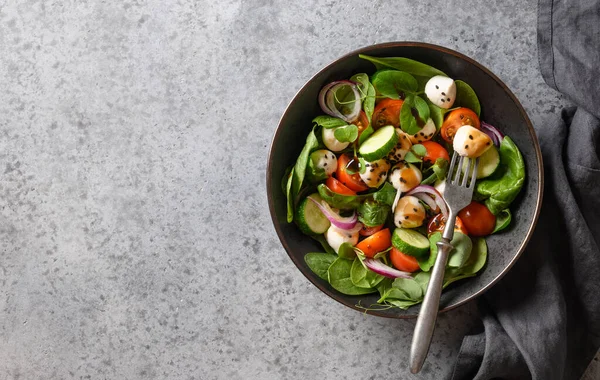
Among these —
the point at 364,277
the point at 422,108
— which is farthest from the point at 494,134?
the point at 364,277

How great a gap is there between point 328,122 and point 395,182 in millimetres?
164

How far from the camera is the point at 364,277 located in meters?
1.29

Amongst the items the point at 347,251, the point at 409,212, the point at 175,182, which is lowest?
the point at 175,182

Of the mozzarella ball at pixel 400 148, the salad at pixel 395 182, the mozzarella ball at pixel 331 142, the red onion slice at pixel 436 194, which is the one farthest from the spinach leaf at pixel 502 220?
the mozzarella ball at pixel 331 142

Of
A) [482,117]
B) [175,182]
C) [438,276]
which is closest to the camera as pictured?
[438,276]

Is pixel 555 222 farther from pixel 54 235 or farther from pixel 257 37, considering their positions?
pixel 54 235

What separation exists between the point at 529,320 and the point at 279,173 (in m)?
0.54

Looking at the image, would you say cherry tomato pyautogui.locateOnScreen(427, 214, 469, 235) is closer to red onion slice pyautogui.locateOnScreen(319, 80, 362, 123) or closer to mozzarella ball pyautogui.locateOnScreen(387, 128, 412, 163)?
mozzarella ball pyautogui.locateOnScreen(387, 128, 412, 163)

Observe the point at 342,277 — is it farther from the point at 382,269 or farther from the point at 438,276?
the point at 438,276

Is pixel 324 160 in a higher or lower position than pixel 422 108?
lower

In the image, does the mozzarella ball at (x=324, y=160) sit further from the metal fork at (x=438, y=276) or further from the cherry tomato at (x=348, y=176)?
the metal fork at (x=438, y=276)

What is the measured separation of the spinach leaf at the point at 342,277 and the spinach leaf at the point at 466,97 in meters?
0.36

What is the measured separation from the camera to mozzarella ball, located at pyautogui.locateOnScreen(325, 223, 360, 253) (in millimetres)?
1293

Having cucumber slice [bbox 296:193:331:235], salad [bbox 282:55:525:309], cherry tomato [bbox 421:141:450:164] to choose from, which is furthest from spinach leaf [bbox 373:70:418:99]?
cucumber slice [bbox 296:193:331:235]
